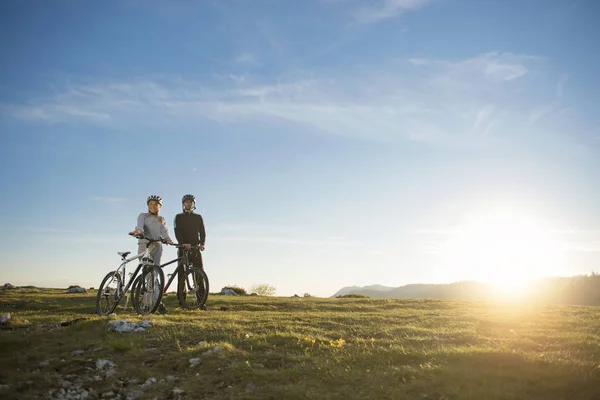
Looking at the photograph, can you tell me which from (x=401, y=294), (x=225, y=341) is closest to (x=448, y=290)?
(x=401, y=294)

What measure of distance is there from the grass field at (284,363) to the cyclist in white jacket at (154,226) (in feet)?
12.5

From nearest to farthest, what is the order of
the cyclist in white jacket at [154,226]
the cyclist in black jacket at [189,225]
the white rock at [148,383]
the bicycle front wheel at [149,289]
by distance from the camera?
the white rock at [148,383] → the bicycle front wheel at [149,289] → the cyclist in white jacket at [154,226] → the cyclist in black jacket at [189,225]

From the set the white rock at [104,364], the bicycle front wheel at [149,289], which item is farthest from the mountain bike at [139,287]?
the white rock at [104,364]

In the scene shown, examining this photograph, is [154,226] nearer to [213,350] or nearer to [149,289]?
[149,289]

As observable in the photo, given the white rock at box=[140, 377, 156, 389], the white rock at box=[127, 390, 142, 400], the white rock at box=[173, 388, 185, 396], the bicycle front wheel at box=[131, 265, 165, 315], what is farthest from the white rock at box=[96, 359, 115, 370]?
the bicycle front wheel at box=[131, 265, 165, 315]

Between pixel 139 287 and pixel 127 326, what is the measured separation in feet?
11.3

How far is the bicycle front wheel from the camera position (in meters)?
→ 14.0

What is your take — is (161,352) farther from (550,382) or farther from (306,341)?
(550,382)

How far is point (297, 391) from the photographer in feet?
24.2

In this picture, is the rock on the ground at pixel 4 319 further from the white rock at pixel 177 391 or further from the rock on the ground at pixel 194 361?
the white rock at pixel 177 391

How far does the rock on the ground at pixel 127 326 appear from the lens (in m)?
10.7

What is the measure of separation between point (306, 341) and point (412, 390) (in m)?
3.27

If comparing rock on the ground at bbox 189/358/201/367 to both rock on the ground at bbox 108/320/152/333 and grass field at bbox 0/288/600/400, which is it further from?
rock on the ground at bbox 108/320/152/333

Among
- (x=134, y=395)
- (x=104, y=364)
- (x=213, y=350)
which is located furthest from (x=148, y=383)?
(x=213, y=350)
